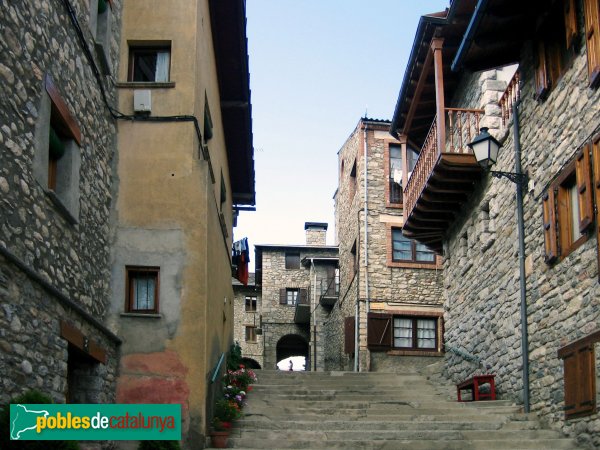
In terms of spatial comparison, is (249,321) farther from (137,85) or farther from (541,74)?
(541,74)

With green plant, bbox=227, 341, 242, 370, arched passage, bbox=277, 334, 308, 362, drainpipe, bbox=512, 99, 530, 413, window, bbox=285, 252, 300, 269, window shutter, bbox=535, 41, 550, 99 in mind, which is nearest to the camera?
window shutter, bbox=535, 41, 550, 99

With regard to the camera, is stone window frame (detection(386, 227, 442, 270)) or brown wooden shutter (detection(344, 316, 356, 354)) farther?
stone window frame (detection(386, 227, 442, 270))

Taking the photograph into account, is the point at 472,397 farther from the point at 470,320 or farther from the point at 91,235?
the point at 91,235

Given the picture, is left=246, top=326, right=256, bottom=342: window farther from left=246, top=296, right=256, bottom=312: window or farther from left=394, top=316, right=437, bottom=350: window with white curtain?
left=394, top=316, right=437, bottom=350: window with white curtain

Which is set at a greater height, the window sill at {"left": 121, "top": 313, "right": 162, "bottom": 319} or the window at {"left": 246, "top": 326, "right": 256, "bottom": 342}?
the window at {"left": 246, "top": 326, "right": 256, "bottom": 342}

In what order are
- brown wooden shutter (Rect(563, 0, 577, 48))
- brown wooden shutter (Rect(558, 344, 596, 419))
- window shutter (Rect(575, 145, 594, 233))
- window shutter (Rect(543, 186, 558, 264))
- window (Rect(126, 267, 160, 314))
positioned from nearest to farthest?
brown wooden shutter (Rect(558, 344, 596, 419)), window shutter (Rect(575, 145, 594, 233)), brown wooden shutter (Rect(563, 0, 577, 48)), window (Rect(126, 267, 160, 314)), window shutter (Rect(543, 186, 558, 264))

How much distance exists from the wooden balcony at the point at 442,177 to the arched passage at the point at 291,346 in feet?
69.9

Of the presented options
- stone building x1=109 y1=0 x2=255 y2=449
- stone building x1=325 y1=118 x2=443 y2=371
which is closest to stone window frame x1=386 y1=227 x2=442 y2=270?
stone building x1=325 y1=118 x2=443 y2=371

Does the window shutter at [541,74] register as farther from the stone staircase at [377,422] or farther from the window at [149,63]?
the window at [149,63]

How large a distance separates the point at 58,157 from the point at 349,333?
17.0m

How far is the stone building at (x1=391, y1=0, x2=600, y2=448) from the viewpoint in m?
10.8

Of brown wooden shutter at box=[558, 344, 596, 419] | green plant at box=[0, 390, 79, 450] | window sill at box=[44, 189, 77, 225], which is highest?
window sill at box=[44, 189, 77, 225]

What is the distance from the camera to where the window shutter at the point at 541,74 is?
1226 cm

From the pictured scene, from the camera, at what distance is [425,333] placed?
25000 millimetres
